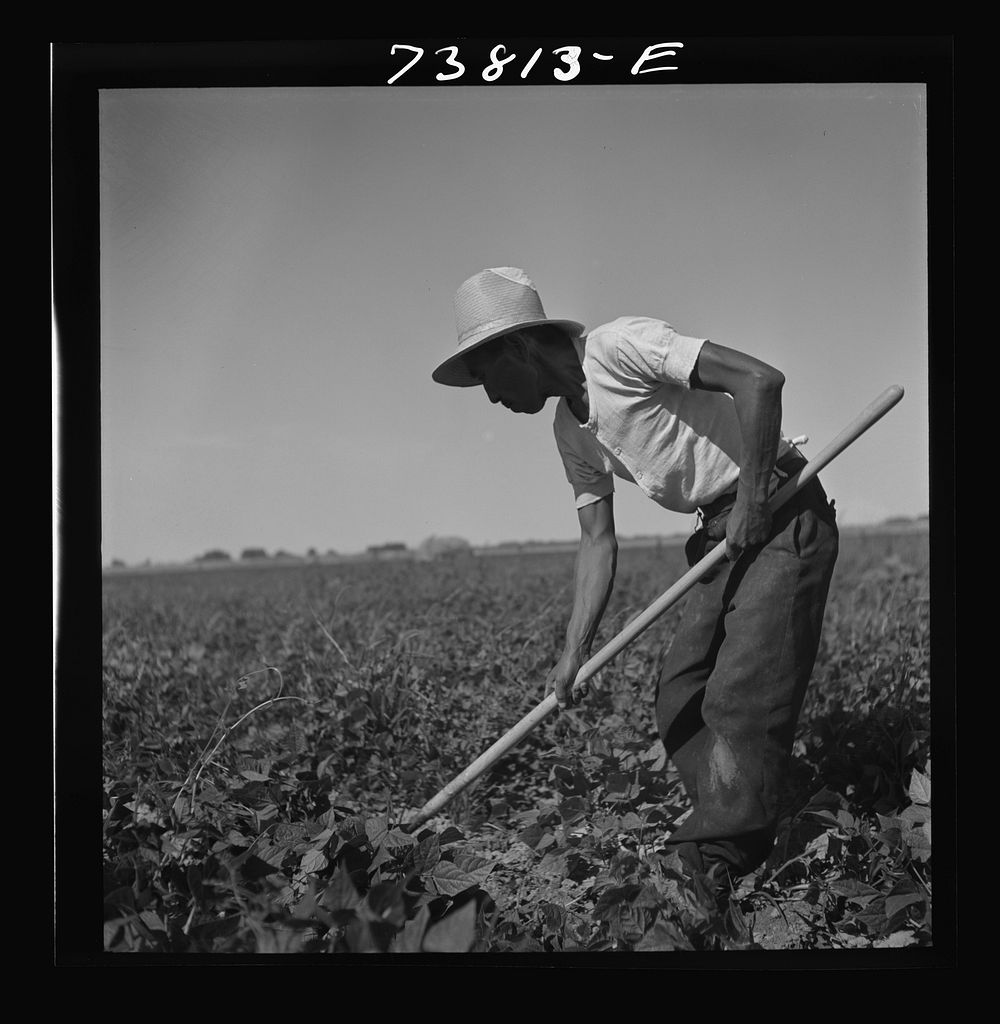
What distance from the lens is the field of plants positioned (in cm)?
263

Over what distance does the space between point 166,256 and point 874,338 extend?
197 centimetres

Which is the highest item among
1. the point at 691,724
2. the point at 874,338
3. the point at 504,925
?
the point at 874,338

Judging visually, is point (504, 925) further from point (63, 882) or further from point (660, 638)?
point (660, 638)

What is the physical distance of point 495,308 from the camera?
8.53 ft

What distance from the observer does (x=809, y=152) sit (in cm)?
273

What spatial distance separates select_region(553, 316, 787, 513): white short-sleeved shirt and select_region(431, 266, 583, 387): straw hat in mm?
145

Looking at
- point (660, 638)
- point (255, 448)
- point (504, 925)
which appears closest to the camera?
point (504, 925)

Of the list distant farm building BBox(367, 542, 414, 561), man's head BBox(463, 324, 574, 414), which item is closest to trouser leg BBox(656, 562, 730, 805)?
man's head BBox(463, 324, 574, 414)

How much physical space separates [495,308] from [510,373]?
0.17 meters

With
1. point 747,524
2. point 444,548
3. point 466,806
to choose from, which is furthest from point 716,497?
point 466,806

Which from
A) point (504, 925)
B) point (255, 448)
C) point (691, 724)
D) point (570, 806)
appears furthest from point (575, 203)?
point (504, 925)

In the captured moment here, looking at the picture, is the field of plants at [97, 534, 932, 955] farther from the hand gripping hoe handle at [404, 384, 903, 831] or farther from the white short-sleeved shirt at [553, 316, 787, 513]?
the white short-sleeved shirt at [553, 316, 787, 513]

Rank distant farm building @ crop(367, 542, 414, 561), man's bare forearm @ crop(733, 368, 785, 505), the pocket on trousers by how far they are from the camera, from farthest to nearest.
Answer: distant farm building @ crop(367, 542, 414, 561) → the pocket on trousers → man's bare forearm @ crop(733, 368, 785, 505)

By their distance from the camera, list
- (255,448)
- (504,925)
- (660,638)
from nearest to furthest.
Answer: (504,925) < (255,448) < (660,638)
